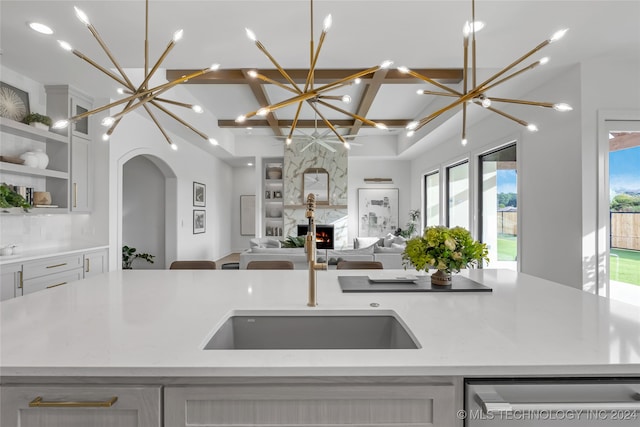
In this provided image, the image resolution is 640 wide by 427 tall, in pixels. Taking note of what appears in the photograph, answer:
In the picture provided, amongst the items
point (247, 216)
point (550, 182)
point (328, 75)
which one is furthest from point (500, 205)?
point (247, 216)

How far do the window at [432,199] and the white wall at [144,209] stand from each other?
224 inches

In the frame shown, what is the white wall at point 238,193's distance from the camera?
952cm

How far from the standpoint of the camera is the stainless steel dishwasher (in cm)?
86

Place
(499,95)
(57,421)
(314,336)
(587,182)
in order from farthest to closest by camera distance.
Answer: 1. (499,95)
2. (587,182)
3. (314,336)
4. (57,421)

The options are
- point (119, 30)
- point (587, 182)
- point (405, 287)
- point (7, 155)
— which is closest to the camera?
point (405, 287)

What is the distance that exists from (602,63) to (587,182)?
3.59ft

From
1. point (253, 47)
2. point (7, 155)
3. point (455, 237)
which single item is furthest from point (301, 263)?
point (7, 155)

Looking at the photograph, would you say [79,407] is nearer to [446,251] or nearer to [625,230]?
[446,251]

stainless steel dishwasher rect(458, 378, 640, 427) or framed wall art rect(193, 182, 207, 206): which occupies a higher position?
framed wall art rect(193, 182, 207, 206)

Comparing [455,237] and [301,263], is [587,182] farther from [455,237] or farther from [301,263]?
[301,263]

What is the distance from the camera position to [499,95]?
12.7 ft

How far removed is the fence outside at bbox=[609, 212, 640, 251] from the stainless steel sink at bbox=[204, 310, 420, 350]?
9.73ft

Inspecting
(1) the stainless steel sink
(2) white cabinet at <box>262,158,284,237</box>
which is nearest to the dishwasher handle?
(1) the stainless steel sink

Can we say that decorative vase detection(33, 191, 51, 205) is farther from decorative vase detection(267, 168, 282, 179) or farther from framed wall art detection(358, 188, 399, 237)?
framed wall art detection(358, 188, 399, 237)
